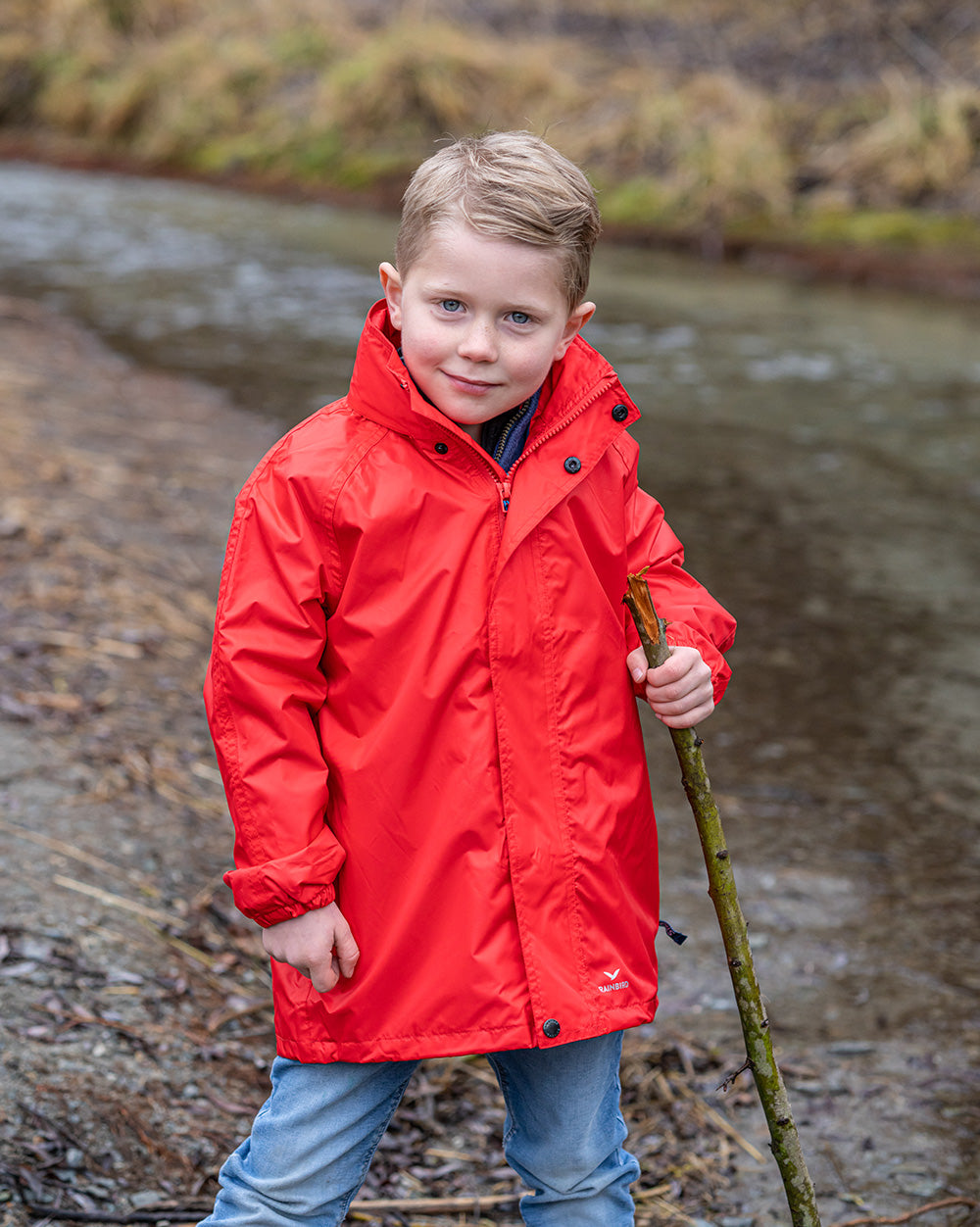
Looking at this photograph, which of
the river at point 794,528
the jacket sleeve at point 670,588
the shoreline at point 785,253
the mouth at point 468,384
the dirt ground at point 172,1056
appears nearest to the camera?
the mouth at point 468,384

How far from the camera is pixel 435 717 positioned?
73.7 inches

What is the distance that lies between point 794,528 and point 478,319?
4796 millimetres

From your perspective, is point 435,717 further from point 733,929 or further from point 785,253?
point 785,253

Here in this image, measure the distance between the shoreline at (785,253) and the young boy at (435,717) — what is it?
988cm

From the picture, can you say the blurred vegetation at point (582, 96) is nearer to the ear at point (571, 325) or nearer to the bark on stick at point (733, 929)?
the ear at point (571, 325)

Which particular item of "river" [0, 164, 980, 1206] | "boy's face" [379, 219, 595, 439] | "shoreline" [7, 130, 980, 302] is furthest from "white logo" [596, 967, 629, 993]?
"shoreline" [7, 130, 980, 302]

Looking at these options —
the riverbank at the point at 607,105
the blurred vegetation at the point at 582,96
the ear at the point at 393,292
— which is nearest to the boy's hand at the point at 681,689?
the ear at the point at 393,292

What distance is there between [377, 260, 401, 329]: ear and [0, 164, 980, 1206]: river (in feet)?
6.14

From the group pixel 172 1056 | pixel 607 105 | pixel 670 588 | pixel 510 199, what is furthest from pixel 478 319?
pixel 607 105

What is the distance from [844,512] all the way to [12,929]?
481 cm

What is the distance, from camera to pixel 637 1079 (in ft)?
9.56

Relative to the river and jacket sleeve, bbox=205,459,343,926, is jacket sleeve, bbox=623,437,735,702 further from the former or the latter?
the river

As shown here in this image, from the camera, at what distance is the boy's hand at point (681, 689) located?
1.92 m

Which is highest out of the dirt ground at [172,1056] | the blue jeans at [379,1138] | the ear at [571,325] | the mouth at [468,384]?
the ear at [571,325]
